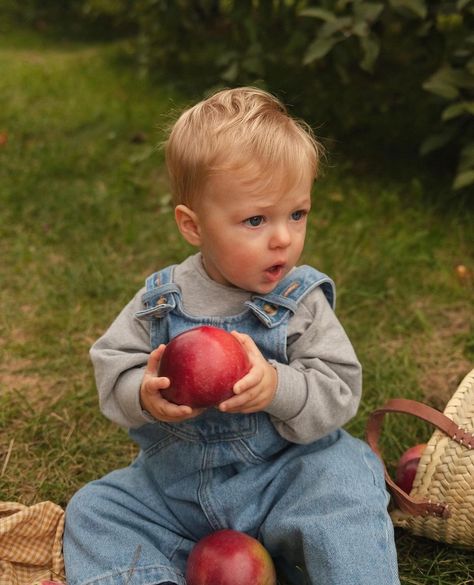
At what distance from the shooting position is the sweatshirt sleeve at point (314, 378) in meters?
1.90

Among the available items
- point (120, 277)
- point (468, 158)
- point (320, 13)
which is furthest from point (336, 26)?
point (120, 277)

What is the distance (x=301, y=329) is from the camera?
79.6 inches

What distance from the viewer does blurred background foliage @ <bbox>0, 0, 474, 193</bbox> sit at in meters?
3.59

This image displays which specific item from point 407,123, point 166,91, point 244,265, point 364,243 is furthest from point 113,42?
point 244,265

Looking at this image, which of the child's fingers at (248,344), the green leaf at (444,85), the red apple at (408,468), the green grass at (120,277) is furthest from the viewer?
the green leaf at (444,85)

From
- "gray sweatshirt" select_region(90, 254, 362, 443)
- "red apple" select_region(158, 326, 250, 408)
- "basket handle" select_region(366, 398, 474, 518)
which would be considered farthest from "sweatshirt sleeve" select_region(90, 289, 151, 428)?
"basket handle" select_region(366, 398, 474, 518)

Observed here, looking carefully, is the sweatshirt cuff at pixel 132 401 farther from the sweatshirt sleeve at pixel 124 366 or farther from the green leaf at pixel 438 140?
the green leaf at pixel 438 140

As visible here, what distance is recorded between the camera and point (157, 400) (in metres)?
1.82

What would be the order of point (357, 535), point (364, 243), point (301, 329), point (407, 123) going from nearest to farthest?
1. point (357, 535)
2. point (301, 329)
3. point (364, 243)
4. point (407, 123)

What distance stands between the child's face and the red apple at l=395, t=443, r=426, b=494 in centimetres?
72

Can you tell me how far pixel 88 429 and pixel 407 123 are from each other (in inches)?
111

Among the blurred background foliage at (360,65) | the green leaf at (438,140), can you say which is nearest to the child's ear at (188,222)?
the blurred background foliage at (360,65)

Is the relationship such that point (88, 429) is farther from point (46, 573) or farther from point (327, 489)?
point (327, 489)

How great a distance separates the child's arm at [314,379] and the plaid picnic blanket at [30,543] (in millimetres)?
688
